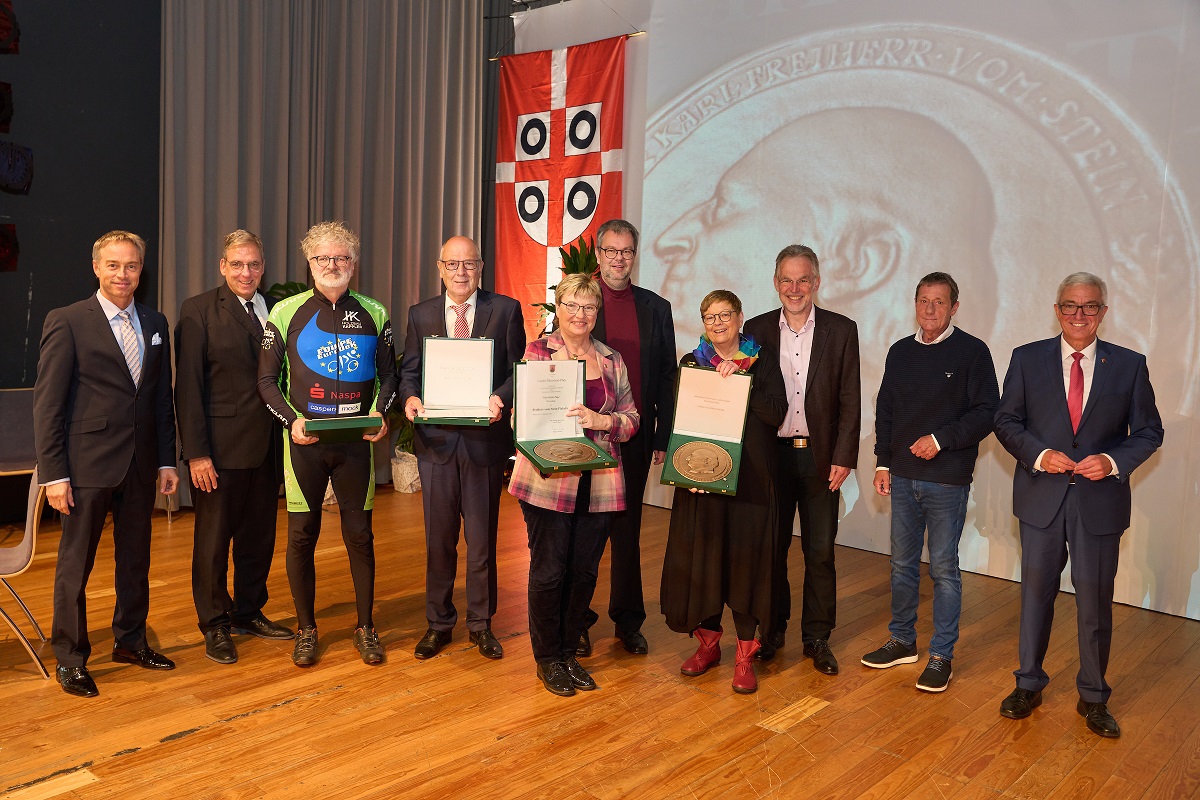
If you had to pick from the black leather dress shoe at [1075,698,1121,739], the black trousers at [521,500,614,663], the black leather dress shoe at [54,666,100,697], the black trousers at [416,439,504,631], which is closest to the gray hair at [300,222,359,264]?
the black trousers at [416,439,504,631]

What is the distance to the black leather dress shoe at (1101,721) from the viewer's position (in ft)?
10.6

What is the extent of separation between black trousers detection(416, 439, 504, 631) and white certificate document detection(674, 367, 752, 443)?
834 mm

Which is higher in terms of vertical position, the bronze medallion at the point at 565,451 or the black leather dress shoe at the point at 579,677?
the bronze medallion at the point at 565,451

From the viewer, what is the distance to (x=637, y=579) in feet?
12.8

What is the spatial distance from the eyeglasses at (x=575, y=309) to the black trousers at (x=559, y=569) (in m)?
0.67

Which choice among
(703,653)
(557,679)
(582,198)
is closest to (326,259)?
(557,679)

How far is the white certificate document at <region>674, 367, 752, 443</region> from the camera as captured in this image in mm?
3297

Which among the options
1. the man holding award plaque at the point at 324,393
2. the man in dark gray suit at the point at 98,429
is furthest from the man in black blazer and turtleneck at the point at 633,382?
the man in dark gray suit at the point at 98,429

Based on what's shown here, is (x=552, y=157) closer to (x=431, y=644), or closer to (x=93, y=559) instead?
(x=431, y=644)

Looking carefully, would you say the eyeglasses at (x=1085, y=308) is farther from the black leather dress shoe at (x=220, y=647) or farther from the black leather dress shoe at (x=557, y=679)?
the black leather dress shoe at (x=220, y=647)

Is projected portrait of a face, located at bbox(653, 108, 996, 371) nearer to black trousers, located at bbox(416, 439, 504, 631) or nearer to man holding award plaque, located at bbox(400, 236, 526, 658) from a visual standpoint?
man holding award plaque, located at bbox(400, 236, 526, 658)

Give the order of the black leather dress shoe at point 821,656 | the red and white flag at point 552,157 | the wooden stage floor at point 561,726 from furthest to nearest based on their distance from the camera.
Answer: the red and white flag at point 552,157, the black leather dress shoe at point 821,656, the wooden stage floor at point 561,726

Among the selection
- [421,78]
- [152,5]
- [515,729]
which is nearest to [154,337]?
[515,729]

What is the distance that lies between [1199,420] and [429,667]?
12.6ft
